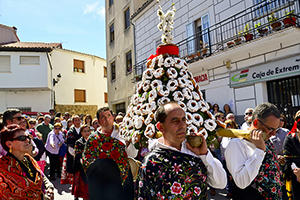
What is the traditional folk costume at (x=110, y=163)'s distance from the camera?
12.0 ft

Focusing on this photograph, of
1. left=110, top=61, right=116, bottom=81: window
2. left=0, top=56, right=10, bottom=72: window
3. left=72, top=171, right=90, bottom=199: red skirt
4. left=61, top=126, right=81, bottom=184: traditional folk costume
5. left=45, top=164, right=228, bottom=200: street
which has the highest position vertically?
left=0, top=56, right=10, bottom=72: window

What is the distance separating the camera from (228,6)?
9.78 metres

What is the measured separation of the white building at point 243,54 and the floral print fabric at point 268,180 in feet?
19.8

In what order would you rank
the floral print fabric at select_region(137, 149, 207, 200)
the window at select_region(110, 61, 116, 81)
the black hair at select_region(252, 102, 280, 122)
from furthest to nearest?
the window at select_region(110, 61, 116, 81)
the black hair at select_region(252, 102, 280, 122)
the floral print fabric at select_region(137, 149, 207, 200)

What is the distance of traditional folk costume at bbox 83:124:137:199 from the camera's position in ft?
12.0

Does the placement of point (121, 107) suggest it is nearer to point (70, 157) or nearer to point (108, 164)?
point (70, 157)

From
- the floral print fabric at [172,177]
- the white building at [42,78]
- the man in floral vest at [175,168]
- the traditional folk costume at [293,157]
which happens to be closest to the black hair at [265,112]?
the man in floral vest at [175,168]

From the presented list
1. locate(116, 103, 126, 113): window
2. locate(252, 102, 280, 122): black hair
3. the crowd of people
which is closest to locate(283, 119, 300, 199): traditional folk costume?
the crowd of people

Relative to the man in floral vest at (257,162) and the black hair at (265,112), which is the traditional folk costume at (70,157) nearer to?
the man in floral vest at (257,162)

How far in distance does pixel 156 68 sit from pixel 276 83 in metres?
7.02

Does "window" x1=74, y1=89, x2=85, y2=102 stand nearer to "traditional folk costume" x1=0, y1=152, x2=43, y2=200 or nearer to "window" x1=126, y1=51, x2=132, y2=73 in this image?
"window" x1=126, y1=51, x2=132, y2=73

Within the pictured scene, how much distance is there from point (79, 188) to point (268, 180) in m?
3.95

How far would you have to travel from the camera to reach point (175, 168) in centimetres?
189

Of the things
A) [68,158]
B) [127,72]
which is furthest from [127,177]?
[127,72]
